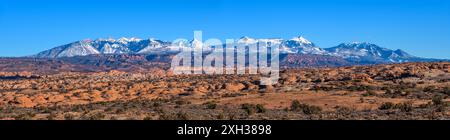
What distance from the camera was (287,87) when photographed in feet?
194

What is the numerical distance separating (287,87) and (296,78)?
49.0 ft

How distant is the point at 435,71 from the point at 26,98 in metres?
47.2

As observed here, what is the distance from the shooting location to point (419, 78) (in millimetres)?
64562

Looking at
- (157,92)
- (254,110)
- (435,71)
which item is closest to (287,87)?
(157,92)

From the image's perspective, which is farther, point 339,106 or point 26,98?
point 26,98
